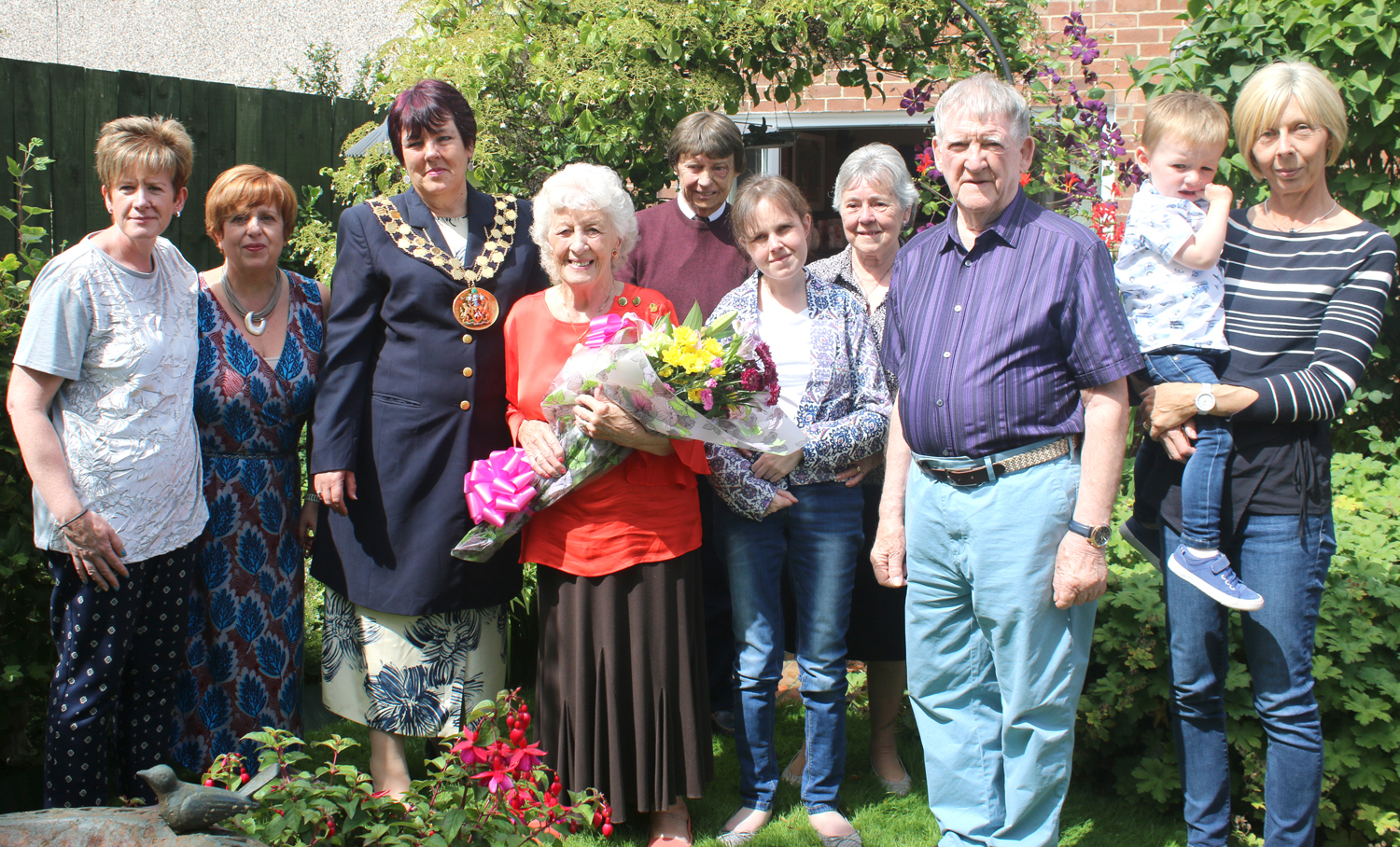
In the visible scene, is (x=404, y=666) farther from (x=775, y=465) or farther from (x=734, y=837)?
(x=775, y=465)

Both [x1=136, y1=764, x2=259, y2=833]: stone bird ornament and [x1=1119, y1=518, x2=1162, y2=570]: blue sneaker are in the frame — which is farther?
[x1=1119, y1=518, x2=1162, y2=570]: blue sneaker

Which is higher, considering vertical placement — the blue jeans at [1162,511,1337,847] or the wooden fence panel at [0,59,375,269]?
the wooden fence panel at [0,59,375,269]

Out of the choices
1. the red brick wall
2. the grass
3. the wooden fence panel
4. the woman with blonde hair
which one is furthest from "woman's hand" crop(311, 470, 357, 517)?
the red brick wall

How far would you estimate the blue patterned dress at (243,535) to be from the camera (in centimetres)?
300

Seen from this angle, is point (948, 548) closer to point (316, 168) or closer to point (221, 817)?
point (221, 817)

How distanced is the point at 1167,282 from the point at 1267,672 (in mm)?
1034

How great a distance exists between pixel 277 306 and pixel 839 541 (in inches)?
72.3

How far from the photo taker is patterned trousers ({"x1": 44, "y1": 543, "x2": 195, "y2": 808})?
2.72 m

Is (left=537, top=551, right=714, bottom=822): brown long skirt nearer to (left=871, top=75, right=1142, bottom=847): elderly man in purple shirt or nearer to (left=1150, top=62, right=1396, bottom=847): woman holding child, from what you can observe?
(left=871, top=75, right=1142, bottom=847): elderly man in purple shirt

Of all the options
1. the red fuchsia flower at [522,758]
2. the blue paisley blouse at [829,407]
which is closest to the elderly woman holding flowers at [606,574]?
the blue paisley blouse at [829,407]

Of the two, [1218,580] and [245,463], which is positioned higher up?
[245,463]

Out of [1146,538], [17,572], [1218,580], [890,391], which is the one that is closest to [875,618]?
[890,391]

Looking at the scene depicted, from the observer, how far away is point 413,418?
300 cm

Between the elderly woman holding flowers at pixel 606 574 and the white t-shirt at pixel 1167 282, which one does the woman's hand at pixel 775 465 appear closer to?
the elderly woman holding flowers at pixel 606 574
